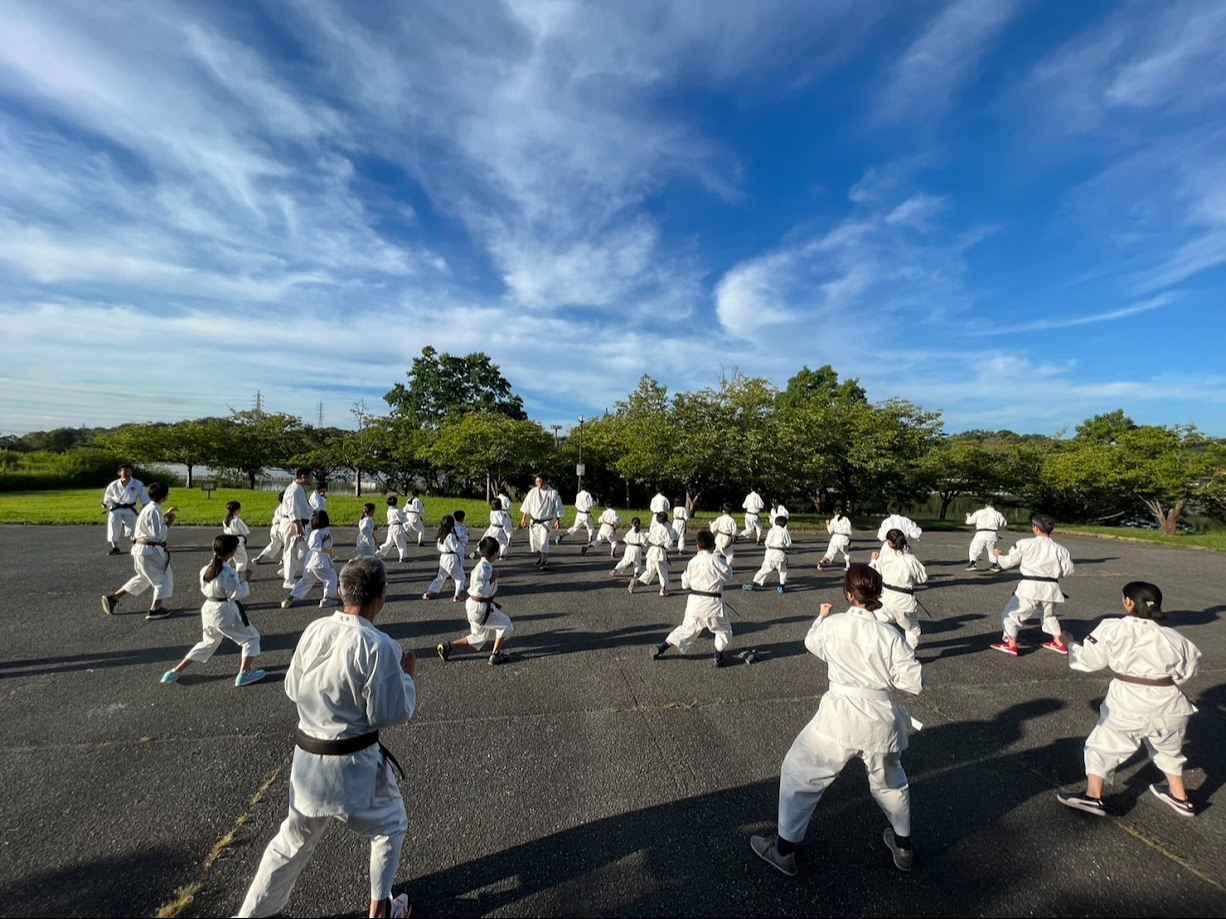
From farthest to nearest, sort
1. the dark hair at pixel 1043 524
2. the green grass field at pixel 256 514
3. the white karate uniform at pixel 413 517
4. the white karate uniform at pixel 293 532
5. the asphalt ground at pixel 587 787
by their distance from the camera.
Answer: the green grass field at pixel 256 514 → the white karate uniform at pixel 413 517 → the white karate uniform at pixel 293 532 → the dark hair at pixel 1043 524 → the asphalt ground at pixel 587 787

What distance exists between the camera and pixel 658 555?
9867mm

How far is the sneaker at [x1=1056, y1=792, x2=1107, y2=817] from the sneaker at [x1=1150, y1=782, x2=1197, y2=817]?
0.50 m

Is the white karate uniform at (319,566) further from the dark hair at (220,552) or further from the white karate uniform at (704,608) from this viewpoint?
the white karate uniform at (704,608)

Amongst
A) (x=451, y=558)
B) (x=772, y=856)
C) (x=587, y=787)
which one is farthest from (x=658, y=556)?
(x=772, y=856)

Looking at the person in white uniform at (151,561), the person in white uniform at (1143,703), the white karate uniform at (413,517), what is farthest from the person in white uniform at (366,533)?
the person in white uniform at (1143,703)

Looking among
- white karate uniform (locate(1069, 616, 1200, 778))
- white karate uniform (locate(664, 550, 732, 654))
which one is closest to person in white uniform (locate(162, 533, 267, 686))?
white karate uniform (locate(664, 550, 732, 654))

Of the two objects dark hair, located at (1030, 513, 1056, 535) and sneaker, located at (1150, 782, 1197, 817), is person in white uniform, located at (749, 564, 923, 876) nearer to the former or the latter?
sneaker, located at (1150, 782, 1197, 817)

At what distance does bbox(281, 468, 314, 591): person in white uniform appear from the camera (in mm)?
8969

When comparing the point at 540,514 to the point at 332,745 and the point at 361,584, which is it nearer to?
the point at 361,584

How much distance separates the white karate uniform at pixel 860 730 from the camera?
9.97 ft

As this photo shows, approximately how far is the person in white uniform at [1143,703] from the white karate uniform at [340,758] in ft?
15.0

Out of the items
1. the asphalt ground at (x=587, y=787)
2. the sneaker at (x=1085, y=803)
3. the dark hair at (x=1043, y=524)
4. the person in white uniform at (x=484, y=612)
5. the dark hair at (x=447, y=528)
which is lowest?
the asphalt ground at (x=587, y=787)

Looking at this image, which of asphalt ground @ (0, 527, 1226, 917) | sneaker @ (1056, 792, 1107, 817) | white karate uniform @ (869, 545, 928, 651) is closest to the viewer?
asphalt ground @ (0, 527, 1226, 917)

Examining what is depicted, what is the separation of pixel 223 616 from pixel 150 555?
129 inches
